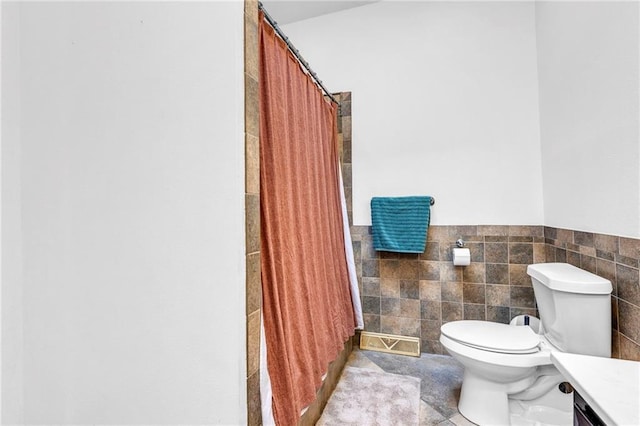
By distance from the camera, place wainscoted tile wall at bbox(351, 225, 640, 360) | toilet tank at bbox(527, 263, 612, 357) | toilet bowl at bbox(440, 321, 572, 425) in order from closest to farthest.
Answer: toilet tank at bbox(527, 263, 612, 357) < toilet bowl at bbox(440, 321, 572, 425) < wainscoted tile wall at bbox(351, 225, 640, 360)

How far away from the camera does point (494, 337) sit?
5.10 feet

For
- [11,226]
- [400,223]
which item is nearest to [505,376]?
[400,223]

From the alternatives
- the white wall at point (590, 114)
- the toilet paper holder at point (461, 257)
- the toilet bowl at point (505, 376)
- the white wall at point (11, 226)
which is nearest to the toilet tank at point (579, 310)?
the toilet bowl at point (505, 376)

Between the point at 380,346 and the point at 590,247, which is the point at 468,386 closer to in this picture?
the point at 380,346

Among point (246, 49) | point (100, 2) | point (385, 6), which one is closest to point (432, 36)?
point (385, 6)

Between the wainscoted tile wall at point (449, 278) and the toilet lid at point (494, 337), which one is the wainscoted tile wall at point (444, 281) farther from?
the toilet lid at point (494, 337)

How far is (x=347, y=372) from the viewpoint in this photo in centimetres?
197

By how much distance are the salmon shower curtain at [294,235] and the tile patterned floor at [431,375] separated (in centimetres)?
45

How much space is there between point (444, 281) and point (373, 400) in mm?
966

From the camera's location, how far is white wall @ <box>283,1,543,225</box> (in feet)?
6.72

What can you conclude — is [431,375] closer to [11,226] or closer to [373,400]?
[373,400]

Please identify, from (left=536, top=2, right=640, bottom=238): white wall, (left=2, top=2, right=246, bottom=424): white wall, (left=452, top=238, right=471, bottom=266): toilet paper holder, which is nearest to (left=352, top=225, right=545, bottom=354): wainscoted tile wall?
(left=452, top=238, right=471, bottom=266): toilet paper holder

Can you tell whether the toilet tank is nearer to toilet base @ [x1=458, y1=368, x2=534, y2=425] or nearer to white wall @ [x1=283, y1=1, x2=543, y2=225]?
toilet base @ [x1=458, y1=368, x2=534, y2=425]

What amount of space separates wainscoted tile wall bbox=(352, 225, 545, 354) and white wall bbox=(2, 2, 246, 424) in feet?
5.28
